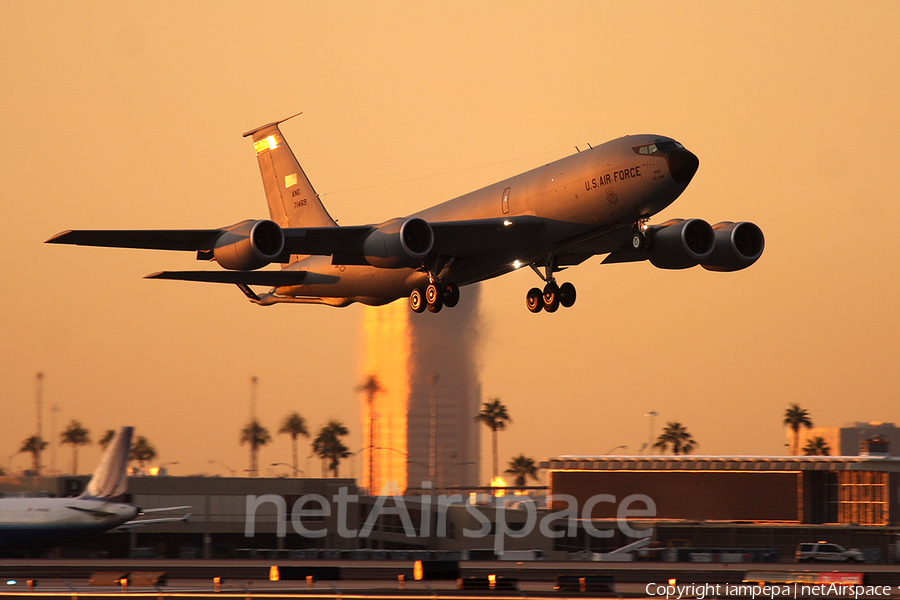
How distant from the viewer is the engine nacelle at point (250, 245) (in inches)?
1384

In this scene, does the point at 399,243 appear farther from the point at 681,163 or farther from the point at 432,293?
the point at 681,163

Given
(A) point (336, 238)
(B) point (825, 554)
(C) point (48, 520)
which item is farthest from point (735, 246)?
(C) point (48, 520)

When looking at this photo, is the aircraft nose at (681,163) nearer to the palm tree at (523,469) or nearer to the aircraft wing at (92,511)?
the aircraft wing at (92,511)

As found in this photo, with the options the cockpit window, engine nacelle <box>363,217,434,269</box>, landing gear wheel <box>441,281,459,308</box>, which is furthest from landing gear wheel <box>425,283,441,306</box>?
the cockpit window

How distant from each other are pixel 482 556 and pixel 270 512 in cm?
2074

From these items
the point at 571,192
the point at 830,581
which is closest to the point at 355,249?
the point at 571,192

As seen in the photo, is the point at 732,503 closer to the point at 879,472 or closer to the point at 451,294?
the point at 879,472

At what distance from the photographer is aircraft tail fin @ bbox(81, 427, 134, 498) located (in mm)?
55594

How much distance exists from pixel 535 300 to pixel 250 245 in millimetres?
11642

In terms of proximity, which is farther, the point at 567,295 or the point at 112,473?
the point at 112,473

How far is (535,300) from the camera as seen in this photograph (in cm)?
4109

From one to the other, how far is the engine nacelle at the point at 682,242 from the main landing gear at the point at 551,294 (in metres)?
3.31

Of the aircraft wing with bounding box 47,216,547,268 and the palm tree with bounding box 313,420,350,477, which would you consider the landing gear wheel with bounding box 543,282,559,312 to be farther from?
the palm tree with bounding box 313,420,350,477

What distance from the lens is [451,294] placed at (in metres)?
39.7
